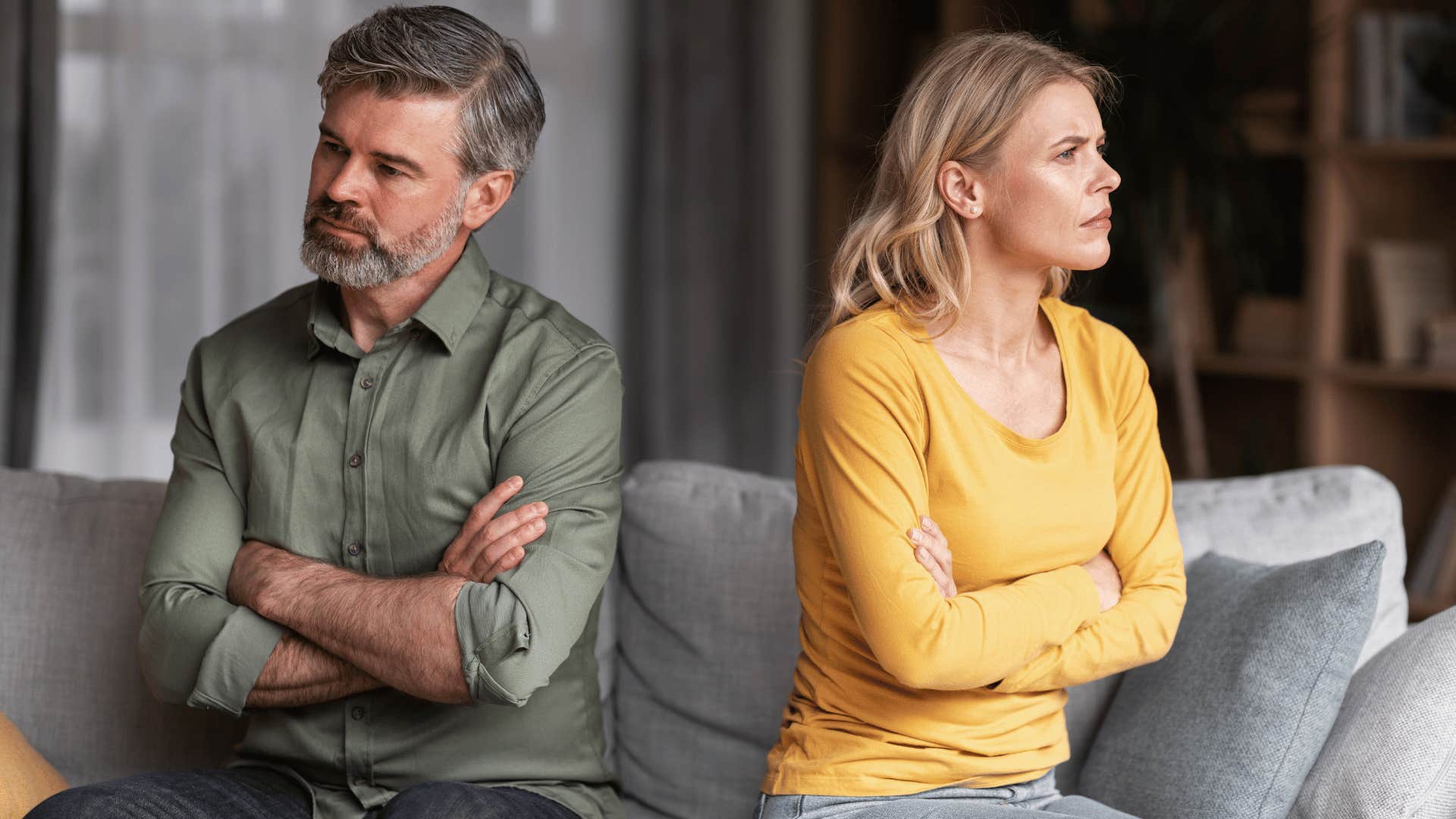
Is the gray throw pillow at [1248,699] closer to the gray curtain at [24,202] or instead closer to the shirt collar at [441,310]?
the shirt collar at [441,310]

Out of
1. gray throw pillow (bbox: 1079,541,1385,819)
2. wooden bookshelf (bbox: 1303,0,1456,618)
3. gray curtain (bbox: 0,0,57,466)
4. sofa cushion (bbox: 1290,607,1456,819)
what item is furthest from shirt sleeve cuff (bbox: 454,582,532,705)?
wooden bookshelf (bbox: 1303,0,1456,618)

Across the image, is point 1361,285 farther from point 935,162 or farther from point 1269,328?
point 935,162

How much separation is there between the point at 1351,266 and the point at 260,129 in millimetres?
2494

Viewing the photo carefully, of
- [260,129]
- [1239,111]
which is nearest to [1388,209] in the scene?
[1239,111]

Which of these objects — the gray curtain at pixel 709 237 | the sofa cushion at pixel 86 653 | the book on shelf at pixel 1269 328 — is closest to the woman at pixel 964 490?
the sofa cushion at pixel 86 653

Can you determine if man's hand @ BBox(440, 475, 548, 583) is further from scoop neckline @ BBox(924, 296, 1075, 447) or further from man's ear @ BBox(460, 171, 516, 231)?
scoop neckline @ BBox(924, 296, 1075, 447)

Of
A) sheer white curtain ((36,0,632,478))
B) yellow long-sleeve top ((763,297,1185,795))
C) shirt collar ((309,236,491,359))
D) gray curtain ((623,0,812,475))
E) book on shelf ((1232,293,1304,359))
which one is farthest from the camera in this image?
gray curtain ((623,0,812,475))

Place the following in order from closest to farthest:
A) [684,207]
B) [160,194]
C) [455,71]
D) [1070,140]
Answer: [1070,140]
[455,71]
[160,194]
[684,207]

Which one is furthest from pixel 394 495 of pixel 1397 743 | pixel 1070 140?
pixel 1397 743

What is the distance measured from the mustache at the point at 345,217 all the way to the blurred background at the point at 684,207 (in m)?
1.47

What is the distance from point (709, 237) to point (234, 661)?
251 centimetres

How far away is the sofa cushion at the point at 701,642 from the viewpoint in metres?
1.79

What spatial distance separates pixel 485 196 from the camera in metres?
1.59

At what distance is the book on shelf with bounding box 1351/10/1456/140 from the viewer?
9.29 ft
